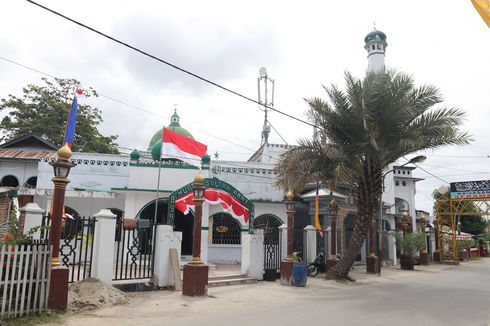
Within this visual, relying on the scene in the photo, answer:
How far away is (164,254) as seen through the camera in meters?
11.6

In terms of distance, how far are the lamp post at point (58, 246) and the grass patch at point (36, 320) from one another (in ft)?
0.99

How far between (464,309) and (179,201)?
31.4 ft

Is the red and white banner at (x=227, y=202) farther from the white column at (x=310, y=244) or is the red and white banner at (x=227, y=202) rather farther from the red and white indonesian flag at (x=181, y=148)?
the white column at (x=310, y=244)

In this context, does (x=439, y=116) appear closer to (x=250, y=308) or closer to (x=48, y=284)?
(x=250, y=308)

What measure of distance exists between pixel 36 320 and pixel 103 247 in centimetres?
289

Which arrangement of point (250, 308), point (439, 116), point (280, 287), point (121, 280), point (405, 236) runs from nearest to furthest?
point (250, 308), point (121, 280), point (280, 287), point (439, 116), point (405, 236)

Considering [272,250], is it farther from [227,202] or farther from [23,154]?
[23,154]

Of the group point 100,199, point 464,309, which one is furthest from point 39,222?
point 464,309

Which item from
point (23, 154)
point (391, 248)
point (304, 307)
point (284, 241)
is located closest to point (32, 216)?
point (304, 307)

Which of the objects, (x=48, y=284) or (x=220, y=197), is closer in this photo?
(x=48, y=284)

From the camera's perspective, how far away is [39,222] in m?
9.45

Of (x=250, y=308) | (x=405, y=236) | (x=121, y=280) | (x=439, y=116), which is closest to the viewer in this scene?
(x=250, y=308)

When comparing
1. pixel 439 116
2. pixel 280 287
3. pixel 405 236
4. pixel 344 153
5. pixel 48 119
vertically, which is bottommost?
pixel 280 287

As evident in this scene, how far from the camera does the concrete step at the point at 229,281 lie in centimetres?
1282
